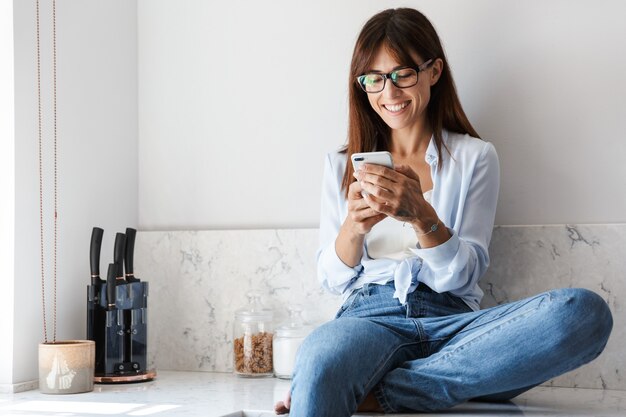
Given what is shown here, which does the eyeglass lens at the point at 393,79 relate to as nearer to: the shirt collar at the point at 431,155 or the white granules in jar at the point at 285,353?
the shirt collar at the point at 431,155

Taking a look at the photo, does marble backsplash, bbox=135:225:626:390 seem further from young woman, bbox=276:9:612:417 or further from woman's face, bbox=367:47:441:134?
Answer: woman's face, bbox=367:47:441:134

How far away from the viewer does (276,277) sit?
214cm

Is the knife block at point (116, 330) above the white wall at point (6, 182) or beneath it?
beneath

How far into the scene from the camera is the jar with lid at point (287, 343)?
1.97m

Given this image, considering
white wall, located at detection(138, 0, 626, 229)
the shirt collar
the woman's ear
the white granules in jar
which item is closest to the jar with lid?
the white granules in jar

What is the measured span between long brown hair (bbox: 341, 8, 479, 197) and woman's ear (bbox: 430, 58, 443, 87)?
10 millimetres

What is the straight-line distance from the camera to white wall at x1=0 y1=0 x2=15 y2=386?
191 centimetres

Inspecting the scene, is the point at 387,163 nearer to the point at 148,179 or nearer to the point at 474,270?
the point at 474,270

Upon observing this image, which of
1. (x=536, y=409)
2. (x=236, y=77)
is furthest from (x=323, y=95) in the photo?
(x=536, y=409)

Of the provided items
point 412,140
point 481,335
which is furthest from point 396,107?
point 481,335

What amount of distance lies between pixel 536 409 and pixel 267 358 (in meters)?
0.69

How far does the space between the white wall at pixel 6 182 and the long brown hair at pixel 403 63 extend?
722mm

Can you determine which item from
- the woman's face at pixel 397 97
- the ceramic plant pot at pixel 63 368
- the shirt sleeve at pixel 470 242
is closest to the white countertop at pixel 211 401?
the ceramic plant pot at pixel 63 368

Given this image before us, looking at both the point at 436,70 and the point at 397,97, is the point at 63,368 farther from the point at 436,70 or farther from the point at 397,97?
the point at 436,70
